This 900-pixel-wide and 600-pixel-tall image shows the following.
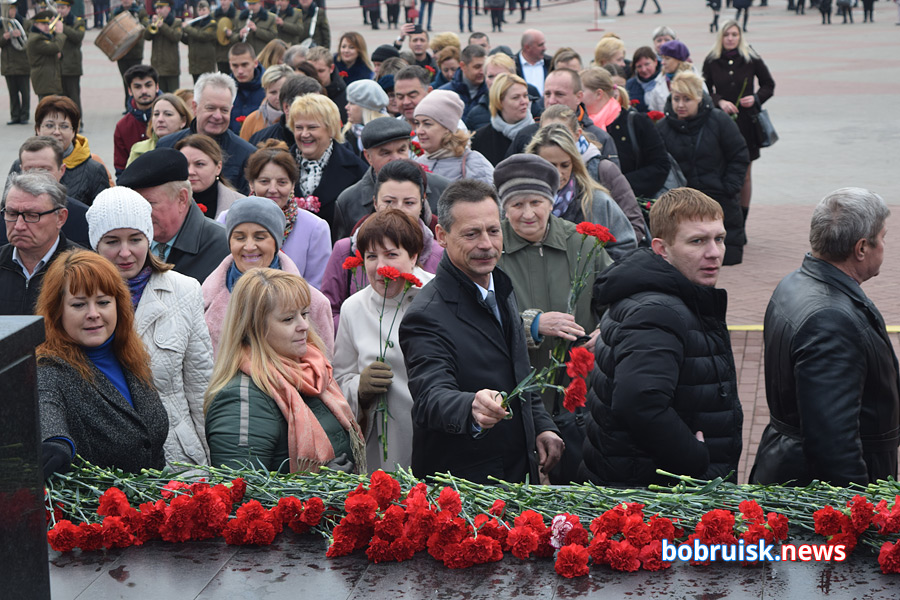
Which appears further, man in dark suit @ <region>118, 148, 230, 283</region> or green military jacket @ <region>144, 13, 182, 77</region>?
green military jacket @ <region>144, 13, 182, 77</region>

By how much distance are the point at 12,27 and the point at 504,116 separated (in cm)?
1323

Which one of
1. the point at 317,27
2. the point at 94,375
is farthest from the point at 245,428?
the point at 317,27

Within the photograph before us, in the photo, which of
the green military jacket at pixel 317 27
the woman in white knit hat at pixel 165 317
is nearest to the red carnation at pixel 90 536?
the woman in white knit hat at pixel 165 317

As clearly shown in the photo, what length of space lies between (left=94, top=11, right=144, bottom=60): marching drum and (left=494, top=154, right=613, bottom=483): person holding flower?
13140 millimetres

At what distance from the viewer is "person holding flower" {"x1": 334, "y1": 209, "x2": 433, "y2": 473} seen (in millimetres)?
4770

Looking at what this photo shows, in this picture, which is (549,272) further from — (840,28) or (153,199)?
(840,28)

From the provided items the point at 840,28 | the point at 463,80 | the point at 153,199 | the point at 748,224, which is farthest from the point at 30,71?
the point at 840,28

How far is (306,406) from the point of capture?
4.26 m

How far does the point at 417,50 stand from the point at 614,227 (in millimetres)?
8615

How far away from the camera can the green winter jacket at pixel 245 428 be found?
4078mm

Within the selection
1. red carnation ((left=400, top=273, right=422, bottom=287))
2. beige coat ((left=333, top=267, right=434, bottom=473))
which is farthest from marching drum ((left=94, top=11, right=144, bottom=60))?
red carnation ((left=400, top=273, right=422, bottom=287))

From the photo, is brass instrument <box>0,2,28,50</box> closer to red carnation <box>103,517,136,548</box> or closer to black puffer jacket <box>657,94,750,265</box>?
black puffer jacket <box>657,94,750,265</box>

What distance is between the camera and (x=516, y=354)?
14.3 ft

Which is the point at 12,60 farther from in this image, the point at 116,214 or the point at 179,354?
the point at 179,354
